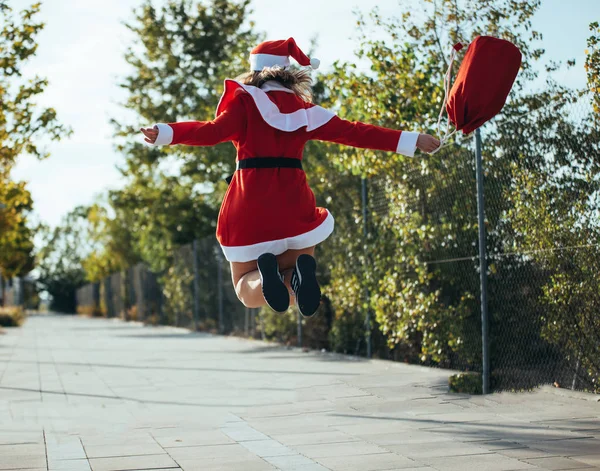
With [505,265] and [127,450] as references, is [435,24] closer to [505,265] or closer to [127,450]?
[505,265]

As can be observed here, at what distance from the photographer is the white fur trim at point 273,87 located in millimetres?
5059

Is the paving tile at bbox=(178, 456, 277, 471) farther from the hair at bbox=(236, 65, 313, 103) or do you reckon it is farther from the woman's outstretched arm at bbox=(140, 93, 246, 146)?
the hair at bbox=(236, 65, 313, 103)

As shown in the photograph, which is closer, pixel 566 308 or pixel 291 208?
pixel 291 208

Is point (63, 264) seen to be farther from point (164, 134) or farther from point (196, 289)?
point (164, 134)

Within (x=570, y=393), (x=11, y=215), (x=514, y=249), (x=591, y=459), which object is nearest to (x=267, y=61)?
(x=591, y=459)

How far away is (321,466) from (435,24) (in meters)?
6.39

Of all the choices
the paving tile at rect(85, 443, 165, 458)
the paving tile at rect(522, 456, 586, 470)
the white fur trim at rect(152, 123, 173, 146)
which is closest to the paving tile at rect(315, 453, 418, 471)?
the paving tile at rect(522, 456, 586, 470)

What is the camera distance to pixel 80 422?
705 cm

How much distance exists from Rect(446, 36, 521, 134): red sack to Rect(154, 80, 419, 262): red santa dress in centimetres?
35

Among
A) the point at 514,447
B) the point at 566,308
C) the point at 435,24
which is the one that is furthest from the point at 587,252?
the point at 435,24

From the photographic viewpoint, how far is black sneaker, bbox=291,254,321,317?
15.1 feet

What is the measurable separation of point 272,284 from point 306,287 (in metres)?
0.19

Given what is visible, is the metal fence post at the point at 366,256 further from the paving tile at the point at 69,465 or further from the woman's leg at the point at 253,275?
the paving tile at the point at 69,465

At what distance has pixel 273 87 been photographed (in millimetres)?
5070
